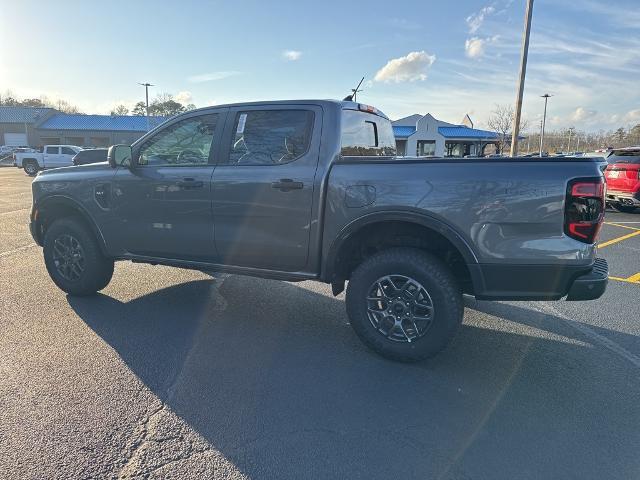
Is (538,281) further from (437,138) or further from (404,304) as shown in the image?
(437,138)

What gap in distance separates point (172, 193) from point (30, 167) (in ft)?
96.3

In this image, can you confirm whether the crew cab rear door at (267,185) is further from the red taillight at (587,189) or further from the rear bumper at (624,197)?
the rear bumper at (624,197)

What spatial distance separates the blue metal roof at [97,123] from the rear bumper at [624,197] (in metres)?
56.2

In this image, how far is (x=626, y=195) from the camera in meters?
11.7

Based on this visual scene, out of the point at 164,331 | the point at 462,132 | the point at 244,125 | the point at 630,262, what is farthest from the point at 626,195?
the point at 462,132

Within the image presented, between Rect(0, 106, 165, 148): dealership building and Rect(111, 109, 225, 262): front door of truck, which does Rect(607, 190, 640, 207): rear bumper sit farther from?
Rect(0, 106, 165, 148): dealership building

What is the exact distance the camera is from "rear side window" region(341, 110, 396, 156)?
12.8 ft

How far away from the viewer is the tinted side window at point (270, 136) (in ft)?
12.3

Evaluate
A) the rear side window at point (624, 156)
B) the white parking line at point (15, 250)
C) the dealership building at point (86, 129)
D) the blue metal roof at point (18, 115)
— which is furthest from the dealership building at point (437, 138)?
the blue metal roof at point (18, 115)

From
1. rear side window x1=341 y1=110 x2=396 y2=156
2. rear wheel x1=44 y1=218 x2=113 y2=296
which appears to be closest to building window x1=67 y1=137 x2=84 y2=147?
rear wheel x1=44 y1=218 x2=113 y2=296

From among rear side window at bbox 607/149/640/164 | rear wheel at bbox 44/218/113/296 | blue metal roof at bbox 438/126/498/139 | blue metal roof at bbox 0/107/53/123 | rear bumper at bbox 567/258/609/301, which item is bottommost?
rear wheel at bbox 44/218/113/296

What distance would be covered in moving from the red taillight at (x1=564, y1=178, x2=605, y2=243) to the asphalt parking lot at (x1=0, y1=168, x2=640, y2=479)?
1118 mm

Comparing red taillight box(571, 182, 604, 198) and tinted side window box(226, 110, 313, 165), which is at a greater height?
tinted side window box(226, 110, 313, 165)

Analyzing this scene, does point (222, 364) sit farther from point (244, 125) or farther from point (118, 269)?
point (118, 269)
